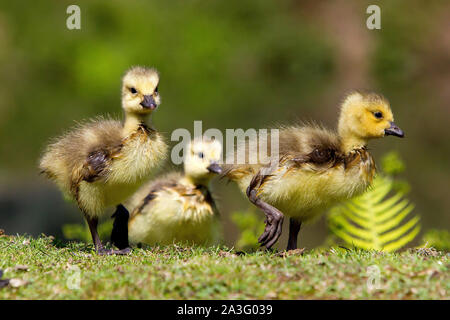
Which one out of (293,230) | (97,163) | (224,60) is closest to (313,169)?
(293,230)

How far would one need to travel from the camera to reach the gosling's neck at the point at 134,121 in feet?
23.5

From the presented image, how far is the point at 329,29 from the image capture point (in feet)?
104

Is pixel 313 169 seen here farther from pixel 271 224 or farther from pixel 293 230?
pixel 293 230

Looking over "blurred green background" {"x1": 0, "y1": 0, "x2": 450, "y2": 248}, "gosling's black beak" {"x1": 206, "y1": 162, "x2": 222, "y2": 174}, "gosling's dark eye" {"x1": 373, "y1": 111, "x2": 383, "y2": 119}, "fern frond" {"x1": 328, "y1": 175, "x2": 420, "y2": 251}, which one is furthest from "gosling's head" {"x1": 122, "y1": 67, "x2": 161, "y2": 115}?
"blurred green background" {"x1": 0, "y1": 0, "x2": 450, "y2": 248}

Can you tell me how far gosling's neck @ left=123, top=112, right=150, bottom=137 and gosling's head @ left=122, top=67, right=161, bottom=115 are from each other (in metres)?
0.04

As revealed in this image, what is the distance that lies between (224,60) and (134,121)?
75.5ft

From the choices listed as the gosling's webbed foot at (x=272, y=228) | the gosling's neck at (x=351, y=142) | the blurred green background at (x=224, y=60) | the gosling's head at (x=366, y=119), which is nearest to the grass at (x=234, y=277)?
the gosling's webbed foot at (x=272, y=228)

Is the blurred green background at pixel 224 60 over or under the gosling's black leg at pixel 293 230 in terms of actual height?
over

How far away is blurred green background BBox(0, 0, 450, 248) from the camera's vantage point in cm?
2073

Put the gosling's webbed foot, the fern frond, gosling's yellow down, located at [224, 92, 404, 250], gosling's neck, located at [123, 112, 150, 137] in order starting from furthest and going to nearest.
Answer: the fern frond, gosling's neck, located at [123, 112, 150, 137], gosling's yellow down, located at [224, 92, 404, 250], the gosling's webbed foot

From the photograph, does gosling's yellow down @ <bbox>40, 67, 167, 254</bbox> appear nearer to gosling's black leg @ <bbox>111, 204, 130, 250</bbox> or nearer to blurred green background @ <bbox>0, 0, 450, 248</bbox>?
gosling's black leg @ <bbox>111, 204, 130, 250</bbox>

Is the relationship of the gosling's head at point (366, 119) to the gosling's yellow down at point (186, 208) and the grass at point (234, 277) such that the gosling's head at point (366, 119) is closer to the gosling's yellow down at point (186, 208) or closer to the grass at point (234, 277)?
the grass at point (234, 277)

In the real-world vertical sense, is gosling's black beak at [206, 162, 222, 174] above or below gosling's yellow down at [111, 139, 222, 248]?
above

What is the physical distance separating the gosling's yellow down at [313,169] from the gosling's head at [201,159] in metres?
0.71
